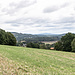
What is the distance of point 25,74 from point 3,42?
55.0m

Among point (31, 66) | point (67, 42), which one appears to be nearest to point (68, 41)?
point (67, 42)

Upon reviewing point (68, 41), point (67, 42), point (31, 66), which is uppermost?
point (68, 41)

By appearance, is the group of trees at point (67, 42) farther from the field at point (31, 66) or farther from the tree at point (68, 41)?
the field at point (31, 66)

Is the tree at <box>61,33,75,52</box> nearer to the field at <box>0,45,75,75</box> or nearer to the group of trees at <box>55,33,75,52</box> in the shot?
the group of trees at <box>55,33,75,52</box>

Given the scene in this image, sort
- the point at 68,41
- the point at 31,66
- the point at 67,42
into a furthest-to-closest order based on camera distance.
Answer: the point at 67,42 < the point at 68,41 < the point at 31,66

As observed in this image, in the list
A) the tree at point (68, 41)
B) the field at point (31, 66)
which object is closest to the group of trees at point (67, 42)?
the tree at point (68, 41)

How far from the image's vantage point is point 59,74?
9336mm

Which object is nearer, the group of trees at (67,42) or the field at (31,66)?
the field at (31,66)

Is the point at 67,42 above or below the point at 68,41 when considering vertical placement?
below

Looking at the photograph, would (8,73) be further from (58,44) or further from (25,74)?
(58,44)

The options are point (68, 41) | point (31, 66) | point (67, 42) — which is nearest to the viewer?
point (31, 66)

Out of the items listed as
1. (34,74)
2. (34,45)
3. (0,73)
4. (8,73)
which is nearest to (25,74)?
(34,74)

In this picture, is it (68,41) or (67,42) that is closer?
(68,41)

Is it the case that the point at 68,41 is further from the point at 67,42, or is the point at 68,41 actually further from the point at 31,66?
the point at 31,66
